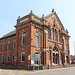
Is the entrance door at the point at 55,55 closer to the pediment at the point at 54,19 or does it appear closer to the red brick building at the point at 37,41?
the red brick building at the point at 37,41

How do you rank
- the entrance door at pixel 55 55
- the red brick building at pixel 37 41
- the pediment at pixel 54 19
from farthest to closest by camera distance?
the pediment at pixel 54 19
the entrance door at pixel 55 55
the red brick building at pixel 37 41

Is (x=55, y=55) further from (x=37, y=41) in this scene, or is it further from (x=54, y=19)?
(x=54, y=19)

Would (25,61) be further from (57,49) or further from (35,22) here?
(57,49)

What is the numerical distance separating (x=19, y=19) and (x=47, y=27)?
7.29m

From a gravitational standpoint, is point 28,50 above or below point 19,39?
below

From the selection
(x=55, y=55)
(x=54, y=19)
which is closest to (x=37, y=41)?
(x=55, y=55)

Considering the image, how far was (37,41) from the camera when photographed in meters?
24.8

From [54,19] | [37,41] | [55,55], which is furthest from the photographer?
[54,19]

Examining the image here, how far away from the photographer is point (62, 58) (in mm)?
31641

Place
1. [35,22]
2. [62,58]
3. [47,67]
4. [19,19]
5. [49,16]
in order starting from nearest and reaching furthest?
[47,67], [35,22], [19,19], [49,16], [62,58]

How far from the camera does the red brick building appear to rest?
23328 mm

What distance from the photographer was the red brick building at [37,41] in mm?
23328

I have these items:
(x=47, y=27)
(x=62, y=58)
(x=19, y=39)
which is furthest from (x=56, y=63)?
(x=19, y=39)

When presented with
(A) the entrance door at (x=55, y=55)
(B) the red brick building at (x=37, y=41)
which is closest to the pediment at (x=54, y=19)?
(B) the red brick building at (x=37, y=41)
